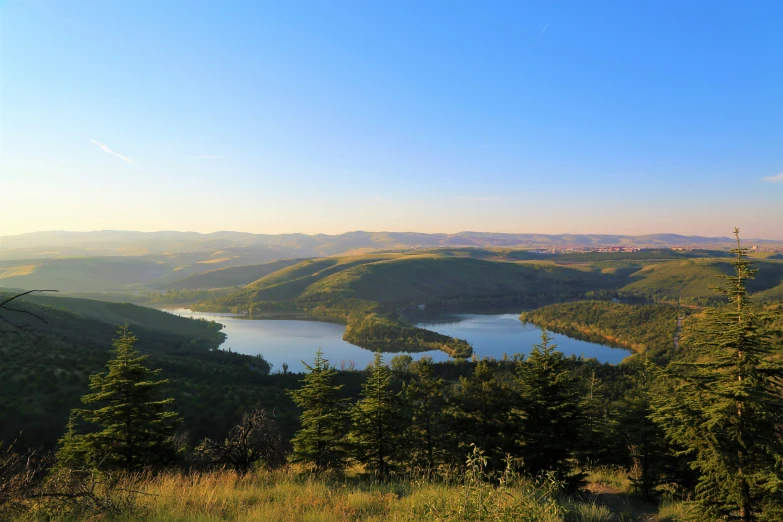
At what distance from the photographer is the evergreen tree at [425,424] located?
22.4 meters

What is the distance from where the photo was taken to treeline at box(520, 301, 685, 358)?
12594cm

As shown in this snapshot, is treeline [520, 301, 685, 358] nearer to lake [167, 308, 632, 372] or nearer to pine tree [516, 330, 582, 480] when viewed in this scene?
lake [167, 308, 632, 372]

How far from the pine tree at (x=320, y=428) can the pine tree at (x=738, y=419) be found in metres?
14.2

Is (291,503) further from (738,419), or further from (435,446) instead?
(435,446)

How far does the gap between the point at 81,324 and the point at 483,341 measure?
360ft

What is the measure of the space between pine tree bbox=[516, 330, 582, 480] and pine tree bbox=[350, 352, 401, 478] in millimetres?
6774

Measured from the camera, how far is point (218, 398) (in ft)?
139

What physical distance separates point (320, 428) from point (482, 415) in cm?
815

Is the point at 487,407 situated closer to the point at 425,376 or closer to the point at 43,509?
the point at 425,376

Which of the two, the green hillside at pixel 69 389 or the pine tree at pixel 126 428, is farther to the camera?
the green hillside at pixel 69 389

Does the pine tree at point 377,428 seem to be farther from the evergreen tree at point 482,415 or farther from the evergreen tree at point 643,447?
the evergreen tree at point 643,447

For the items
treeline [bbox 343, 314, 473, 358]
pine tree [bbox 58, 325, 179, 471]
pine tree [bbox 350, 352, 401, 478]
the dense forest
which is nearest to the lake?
treeline [bbox 343, 314, 473, 358]

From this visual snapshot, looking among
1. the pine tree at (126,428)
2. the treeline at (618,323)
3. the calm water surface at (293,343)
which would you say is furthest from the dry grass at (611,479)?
the treeline at (618,323)

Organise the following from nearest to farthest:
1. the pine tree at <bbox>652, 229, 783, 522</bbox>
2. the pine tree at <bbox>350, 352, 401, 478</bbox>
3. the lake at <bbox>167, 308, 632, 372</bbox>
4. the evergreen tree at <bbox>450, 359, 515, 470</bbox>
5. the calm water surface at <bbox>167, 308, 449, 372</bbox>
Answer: the pine tree at <bbox>652, 229, 783, 522</bbox> → the evergreen tree at <bbox>450, 359, 515, 470</bbox> → the pine tree at <bbox>350, 352, 401, 478</bbox> → the calm water surface at <bbox>167, 308, 449, 372</bbox> → the lake at <bbox>167, 308, 632, 372</bbox>
